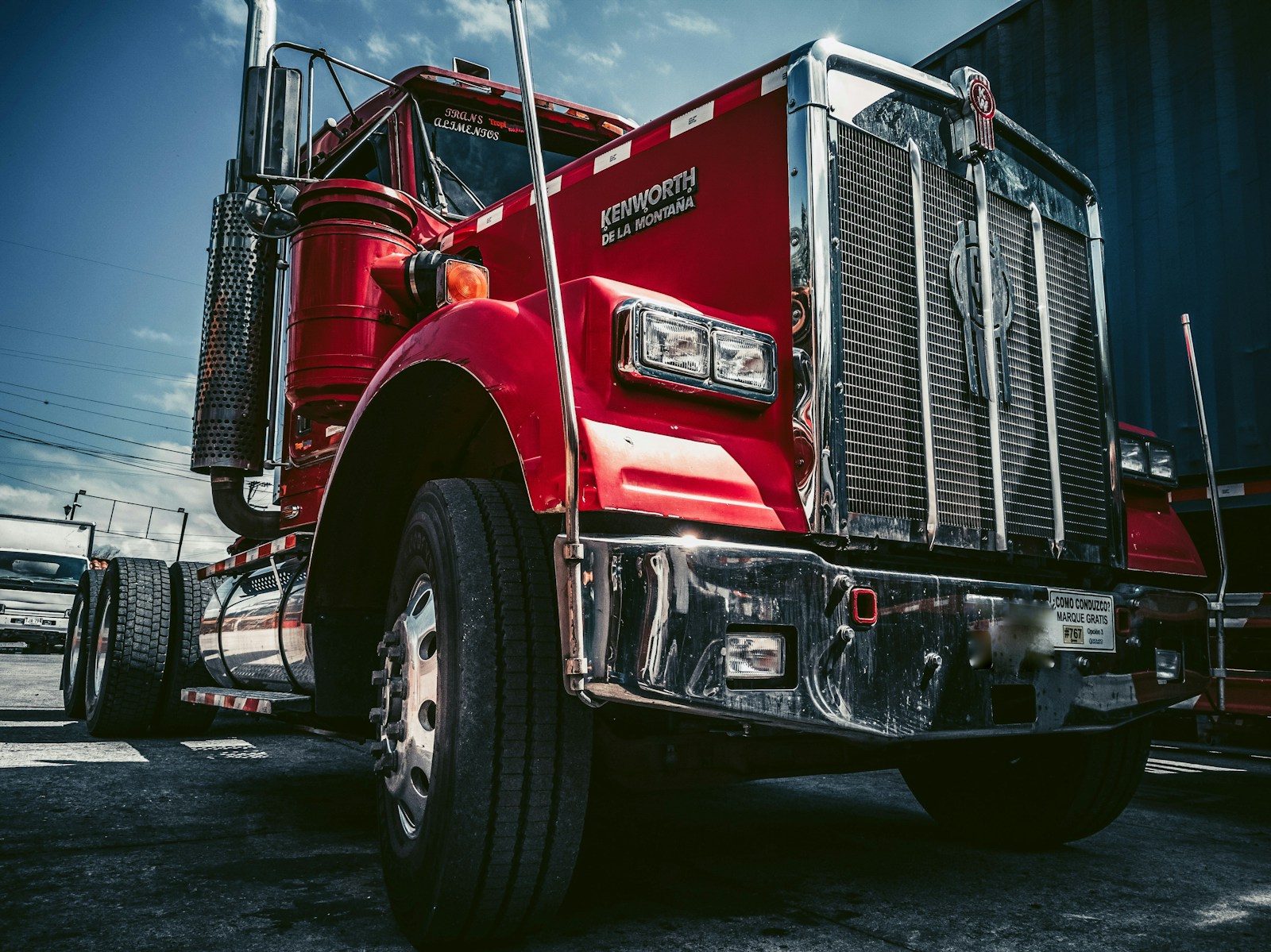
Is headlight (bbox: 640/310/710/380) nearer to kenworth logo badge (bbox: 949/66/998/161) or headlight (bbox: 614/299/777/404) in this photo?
headlight (bbox: 614/299/777/404)

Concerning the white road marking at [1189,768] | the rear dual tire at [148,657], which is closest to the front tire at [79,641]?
the rear dual tire at [148,657]

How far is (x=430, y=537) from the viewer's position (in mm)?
2213

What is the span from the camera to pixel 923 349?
2.48 meters

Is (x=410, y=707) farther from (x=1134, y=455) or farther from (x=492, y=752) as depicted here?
(x=1134, y=455)

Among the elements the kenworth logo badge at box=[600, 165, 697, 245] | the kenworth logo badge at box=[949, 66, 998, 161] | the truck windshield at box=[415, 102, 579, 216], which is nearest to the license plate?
the kenworth logo badge at box=[949, 66, 998, 161]

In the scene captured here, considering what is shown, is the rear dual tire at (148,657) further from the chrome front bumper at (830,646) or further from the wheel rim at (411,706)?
the chrome front bumper at (830,646)

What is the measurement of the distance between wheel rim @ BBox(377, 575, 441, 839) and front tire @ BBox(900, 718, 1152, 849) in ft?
4.84

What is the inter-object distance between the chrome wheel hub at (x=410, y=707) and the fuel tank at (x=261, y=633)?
723 mm

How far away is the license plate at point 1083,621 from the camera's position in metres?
2.44

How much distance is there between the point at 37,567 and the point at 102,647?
50.0 feet

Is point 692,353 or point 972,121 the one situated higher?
point 972,121

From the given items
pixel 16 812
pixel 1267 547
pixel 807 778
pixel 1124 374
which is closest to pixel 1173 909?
pixel 807 778

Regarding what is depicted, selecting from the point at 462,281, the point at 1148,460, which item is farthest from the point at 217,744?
the point at 1148,460

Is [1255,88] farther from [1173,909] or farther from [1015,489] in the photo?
[1173,909]
